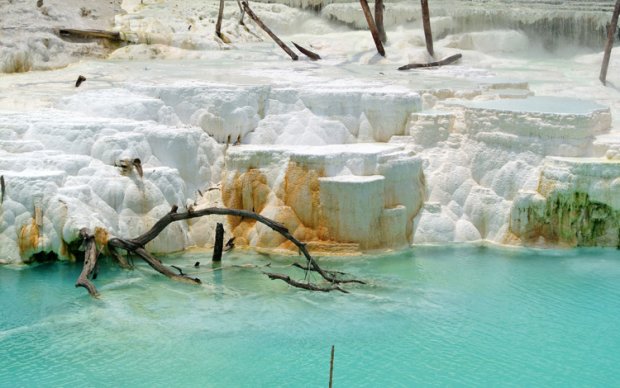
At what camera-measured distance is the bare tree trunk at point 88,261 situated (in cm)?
759

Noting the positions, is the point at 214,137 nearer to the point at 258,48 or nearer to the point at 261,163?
the point at 261,163

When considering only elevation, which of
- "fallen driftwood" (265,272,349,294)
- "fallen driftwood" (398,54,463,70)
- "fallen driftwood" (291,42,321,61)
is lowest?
"fallen driftwood" (265,272,349,294)

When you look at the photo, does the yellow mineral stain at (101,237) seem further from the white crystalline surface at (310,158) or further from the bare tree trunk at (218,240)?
the bare tree trunk at (218,240)

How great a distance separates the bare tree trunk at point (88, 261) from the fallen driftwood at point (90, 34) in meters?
6.97

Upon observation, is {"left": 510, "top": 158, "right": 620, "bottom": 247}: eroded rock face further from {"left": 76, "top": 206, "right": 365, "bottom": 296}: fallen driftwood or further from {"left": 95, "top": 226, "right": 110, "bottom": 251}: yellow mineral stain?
{"left": 95, "top": 226, "right": 110, "bottom": 251}: yellow mineral stain

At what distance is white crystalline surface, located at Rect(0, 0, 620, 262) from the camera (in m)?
8.66

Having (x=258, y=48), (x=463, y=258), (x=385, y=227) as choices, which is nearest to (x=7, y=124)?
(x=385, y=227)

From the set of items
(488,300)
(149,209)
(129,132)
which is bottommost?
(488,300)

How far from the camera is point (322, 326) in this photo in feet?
23.8

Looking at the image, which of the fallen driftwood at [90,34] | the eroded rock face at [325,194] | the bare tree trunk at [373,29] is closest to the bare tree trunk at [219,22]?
the fallen driftwood at [90,34]

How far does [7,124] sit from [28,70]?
162 inches

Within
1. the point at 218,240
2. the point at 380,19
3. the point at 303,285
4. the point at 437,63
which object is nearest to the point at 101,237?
the point at 218,240

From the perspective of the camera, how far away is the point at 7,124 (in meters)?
8.97

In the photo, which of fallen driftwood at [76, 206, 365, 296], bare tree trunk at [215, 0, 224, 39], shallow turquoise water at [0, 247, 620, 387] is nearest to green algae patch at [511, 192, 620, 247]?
shallow turquoise water at [0, 247, 620, 387]
